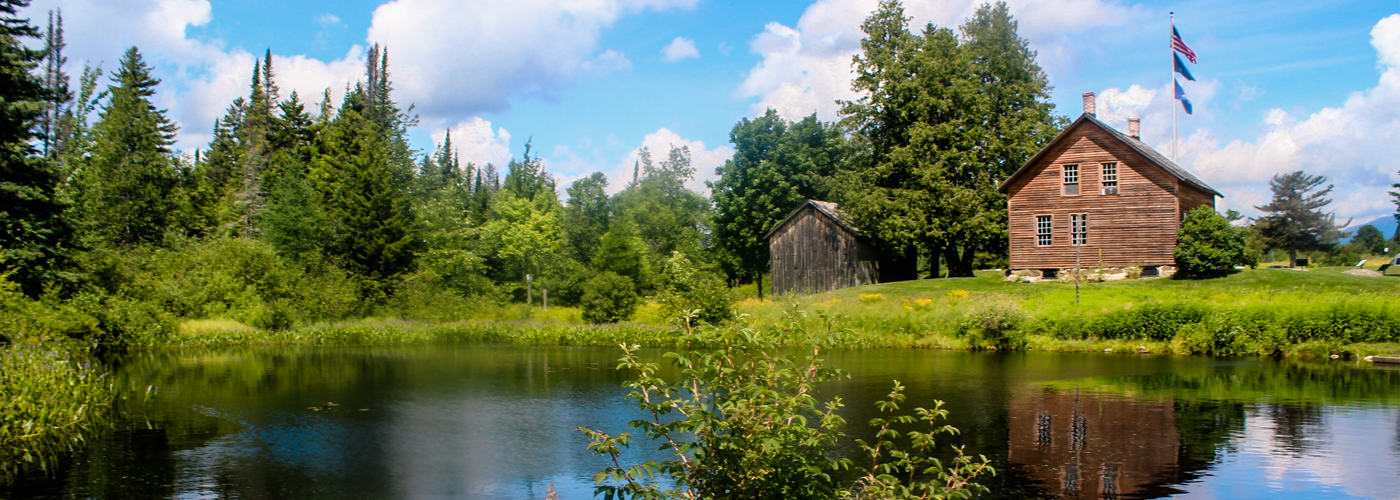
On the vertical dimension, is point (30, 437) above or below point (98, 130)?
below

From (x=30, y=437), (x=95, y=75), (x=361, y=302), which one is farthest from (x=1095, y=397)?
(x=95, y=75)

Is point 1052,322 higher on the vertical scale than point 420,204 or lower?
lower

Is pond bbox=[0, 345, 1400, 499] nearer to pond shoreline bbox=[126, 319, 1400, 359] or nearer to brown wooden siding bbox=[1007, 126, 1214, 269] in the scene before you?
pond shoreline bbox=[126, 319, 1400, 359]

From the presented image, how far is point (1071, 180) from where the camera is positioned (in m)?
37.1

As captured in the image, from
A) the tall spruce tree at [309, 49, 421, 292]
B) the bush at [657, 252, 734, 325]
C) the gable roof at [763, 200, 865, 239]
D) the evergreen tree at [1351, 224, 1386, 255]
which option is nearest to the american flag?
the gable roof at [763, 200, 865, 239]

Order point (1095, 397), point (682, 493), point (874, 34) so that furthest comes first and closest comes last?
point (874, 34)
point (1095, 397)
point (682, 493)

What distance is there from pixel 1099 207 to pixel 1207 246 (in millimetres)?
4529

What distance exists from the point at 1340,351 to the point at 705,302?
18.7 meters

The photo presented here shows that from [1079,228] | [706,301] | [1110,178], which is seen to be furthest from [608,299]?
[1110,178]

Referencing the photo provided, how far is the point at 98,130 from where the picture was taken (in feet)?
153

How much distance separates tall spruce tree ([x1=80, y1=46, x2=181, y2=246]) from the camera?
137ft

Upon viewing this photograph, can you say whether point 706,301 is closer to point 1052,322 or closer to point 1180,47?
point 1052,322

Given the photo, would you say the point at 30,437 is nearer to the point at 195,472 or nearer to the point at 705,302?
the point at 195,472

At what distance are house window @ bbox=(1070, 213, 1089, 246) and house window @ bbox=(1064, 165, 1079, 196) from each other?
982mm
